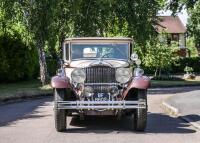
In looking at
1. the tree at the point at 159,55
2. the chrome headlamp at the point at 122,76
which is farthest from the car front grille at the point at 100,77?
the tree at the point at 159,55

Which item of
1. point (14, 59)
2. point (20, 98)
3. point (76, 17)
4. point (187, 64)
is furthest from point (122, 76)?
point (187, 64)

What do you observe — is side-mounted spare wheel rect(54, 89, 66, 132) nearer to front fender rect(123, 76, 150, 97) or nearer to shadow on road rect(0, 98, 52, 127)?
front fender rect(123, 76, 150, 97)

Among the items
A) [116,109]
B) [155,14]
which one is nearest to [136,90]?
[116,109]

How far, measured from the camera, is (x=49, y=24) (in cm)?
2970

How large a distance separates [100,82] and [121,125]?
1446 mm

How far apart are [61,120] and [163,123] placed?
327 cm

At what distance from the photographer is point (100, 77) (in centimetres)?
1394

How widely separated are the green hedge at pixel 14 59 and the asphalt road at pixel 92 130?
57.6ft

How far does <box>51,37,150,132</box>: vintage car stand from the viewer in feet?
43.4

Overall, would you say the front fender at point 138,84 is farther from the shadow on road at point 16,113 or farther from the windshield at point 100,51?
the shadow on road at point 16,113

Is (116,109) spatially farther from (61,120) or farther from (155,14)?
(155,14)

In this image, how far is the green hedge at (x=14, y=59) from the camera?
35219 mm

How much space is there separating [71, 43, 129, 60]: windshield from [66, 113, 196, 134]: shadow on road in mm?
1740

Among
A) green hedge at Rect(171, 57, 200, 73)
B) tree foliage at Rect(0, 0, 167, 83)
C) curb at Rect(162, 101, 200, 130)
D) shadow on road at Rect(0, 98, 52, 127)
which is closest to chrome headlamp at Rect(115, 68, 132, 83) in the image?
curb at Rect(162, 101, 200, 130)
